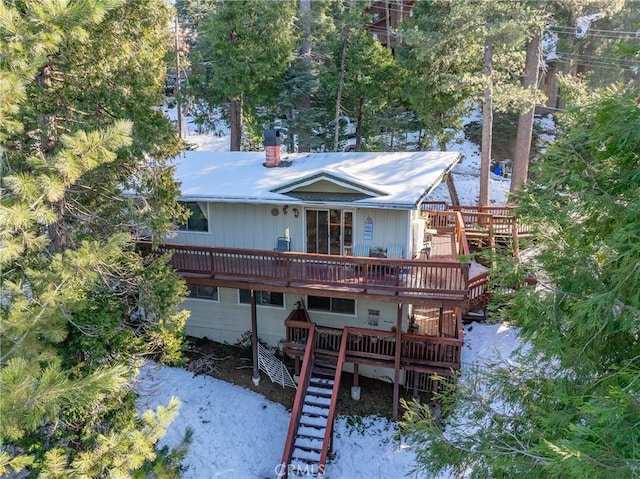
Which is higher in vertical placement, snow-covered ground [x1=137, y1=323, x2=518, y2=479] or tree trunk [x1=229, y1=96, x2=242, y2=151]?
tree trunk [x1=229, y1=96, x2=242, y2=151]

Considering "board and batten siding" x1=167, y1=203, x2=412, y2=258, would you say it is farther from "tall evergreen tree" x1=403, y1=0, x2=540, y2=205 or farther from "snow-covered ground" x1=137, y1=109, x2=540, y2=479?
"tall evergreen tree" x1=403, y1=0, x2=540, y2=205

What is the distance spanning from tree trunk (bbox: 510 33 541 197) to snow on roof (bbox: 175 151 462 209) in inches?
202

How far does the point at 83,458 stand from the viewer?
584 centimetres

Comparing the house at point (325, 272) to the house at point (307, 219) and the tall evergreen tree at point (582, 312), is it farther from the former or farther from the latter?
the tall evergreen tree at point (582, 312)

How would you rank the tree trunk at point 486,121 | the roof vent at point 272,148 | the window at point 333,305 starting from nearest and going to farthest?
the window at point 333,305 → the roof vent at point 272,148 → the tree trunk at point 486,121

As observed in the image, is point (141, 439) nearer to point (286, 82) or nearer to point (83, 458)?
point (83, 458)

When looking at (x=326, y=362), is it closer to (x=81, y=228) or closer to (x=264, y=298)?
(x=264, y=298)

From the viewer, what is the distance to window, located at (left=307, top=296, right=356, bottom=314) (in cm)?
1231

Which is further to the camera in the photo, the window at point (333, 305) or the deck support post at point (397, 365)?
the window at point (333, 305)

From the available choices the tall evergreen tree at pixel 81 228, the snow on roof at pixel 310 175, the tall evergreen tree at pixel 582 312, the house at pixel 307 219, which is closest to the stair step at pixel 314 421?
the house at pixel 307 219

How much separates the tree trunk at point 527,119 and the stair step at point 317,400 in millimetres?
11354

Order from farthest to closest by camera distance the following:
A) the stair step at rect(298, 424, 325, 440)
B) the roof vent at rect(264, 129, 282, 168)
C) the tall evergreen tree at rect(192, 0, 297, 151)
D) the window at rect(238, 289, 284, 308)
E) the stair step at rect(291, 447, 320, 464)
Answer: the tall evergreen tree at rect(192, 0, 297, 151), the roof vent at rect(264, 129, 282, 168), the window at rect(238, 289, 284, 308), the stair step at rect(298, 424, 325, 440), the stair step at rect(291, 447, 320, 464)

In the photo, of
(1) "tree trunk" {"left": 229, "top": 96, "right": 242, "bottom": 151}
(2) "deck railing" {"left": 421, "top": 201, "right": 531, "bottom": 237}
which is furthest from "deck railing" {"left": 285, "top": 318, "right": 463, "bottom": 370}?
(1) "tree trunk" {"left": 229, "top": 96, "right": 242, "bottom": 151}

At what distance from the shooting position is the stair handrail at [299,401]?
9883 millimetres
